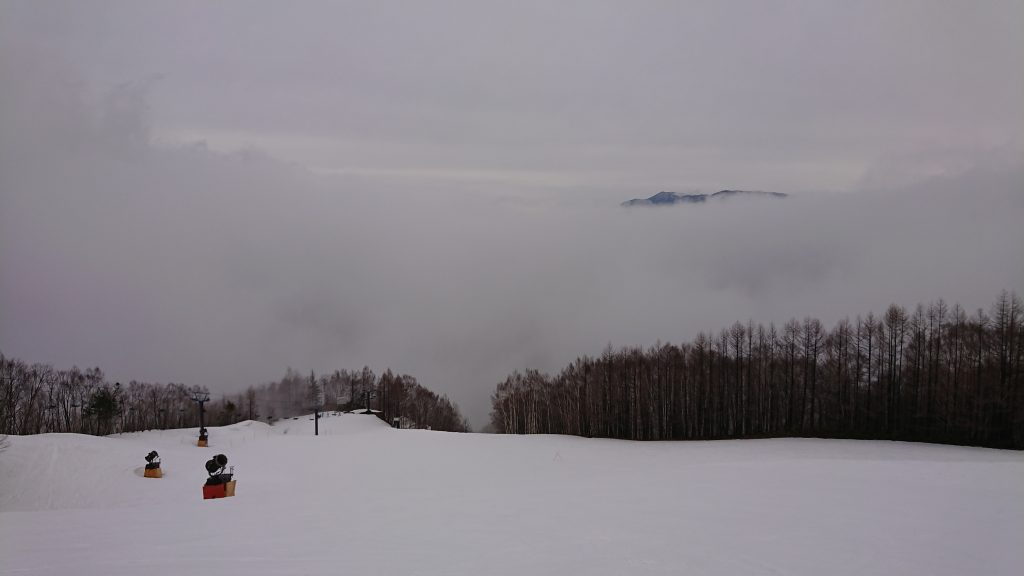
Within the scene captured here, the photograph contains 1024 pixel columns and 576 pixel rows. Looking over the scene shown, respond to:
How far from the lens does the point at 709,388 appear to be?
38.3 meters

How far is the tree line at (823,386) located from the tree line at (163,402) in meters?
A: 21.6

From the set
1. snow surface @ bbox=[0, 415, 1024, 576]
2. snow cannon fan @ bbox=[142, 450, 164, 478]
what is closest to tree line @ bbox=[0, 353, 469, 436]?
snow cannon fan @ bbox=[142, 450, 164, 478]

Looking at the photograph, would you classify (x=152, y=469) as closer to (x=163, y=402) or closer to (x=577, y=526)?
(x=577, y=526)

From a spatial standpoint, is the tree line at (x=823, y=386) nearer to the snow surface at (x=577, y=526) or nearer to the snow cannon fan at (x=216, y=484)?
the snow surface at (x=577, y=526)

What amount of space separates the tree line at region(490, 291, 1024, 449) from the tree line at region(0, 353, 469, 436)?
71.0 feet

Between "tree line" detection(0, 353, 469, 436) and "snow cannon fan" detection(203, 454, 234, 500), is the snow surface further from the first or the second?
"tree line" detection(0, 353, 469, 436)

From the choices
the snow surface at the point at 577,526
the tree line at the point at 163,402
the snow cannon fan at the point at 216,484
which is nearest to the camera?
the snow surface at the point at 577,526

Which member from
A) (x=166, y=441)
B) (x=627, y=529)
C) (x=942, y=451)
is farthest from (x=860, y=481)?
(x=166, y=441)

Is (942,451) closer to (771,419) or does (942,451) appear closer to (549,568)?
(771,419)

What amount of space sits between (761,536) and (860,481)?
558cm

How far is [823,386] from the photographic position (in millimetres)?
33969

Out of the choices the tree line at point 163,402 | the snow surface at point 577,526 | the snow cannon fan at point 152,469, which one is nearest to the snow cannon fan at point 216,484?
the snow surface at point 577,526

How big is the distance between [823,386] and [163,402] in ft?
Result: 209

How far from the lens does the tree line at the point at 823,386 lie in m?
27.0
